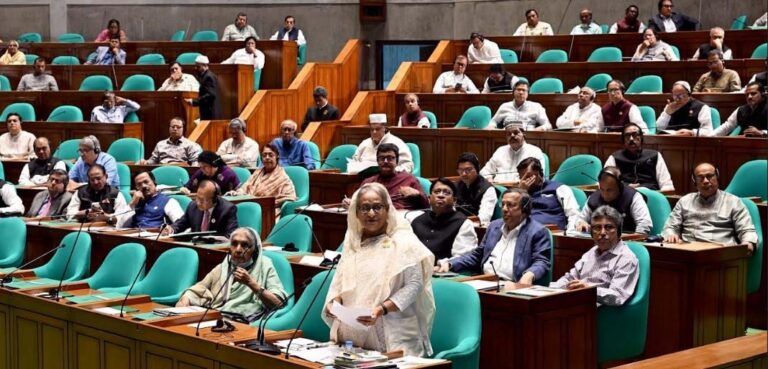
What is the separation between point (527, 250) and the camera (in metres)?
5.21

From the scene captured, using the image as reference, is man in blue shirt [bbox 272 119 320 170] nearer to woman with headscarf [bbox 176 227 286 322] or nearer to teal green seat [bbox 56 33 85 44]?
woman with headscarf [bbox 176 227 286 322]

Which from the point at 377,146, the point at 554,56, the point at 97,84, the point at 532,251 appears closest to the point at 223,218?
the point at 532,251

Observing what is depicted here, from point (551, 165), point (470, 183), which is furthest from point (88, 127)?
point (470, 183)

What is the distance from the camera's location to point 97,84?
38.0 feet

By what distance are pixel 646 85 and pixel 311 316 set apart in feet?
18.2

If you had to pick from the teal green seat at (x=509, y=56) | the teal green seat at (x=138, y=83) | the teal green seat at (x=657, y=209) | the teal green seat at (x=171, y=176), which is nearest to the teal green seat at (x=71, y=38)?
the teal green seat at (x=138, y=83)

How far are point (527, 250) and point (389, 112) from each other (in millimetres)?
5734

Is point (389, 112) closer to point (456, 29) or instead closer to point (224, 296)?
point (456, 29)

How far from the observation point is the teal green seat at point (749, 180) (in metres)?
6.81

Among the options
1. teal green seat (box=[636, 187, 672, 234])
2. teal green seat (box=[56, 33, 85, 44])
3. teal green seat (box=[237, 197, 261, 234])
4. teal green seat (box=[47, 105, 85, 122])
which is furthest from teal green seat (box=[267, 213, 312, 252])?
teal green seat (box=[56, 33, 85, 44])

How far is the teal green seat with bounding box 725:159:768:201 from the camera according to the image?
22.3 feet

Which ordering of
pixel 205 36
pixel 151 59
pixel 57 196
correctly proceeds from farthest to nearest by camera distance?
1. pixel 205 36
2. pixel 151 59
3. pixel 57 196

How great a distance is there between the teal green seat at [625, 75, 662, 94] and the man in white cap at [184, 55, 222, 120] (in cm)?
363

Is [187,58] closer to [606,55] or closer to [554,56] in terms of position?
[554,56]
